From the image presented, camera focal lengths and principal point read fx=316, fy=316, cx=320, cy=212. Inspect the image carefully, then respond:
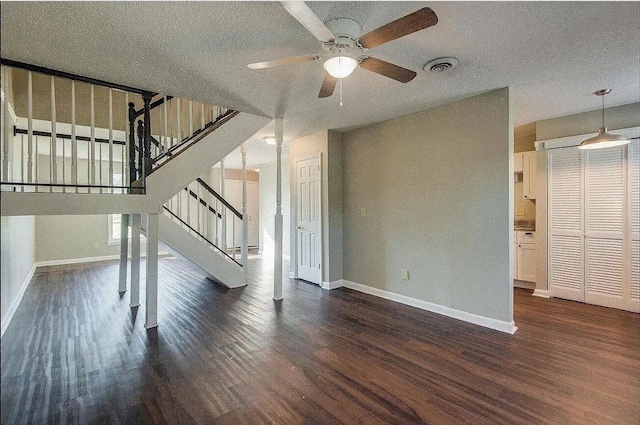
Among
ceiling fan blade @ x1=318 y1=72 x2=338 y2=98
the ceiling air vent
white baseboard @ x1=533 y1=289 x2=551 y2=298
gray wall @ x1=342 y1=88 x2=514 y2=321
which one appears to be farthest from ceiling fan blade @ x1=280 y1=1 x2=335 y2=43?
white baseboard @ x1=533 y1=289 x2=551 y2=298

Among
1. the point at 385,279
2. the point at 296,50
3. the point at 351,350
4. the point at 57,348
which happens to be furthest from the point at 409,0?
the point at 57,348

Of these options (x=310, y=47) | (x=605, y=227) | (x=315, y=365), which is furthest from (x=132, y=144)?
(x=605, y=227)

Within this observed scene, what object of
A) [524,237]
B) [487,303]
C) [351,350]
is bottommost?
[351,350]

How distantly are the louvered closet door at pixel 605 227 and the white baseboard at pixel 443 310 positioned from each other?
1519 mm

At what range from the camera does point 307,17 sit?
5.20 feet

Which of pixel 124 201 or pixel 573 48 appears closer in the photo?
pixel 573 48

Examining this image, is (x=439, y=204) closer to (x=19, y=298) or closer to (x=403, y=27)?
(x=403, y=27)

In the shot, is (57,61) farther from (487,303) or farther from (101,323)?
(487,303)

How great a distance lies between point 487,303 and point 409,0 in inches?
110

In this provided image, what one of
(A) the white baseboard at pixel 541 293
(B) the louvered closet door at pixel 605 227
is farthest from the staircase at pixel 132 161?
(A) the white baseboard at pixel 541 293

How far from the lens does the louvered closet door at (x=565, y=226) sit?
385cm

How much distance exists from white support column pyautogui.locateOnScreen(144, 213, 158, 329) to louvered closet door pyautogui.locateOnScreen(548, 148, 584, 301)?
473 centimetres

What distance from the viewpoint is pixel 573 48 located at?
2.28 metres

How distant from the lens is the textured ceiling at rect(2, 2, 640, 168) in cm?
185
